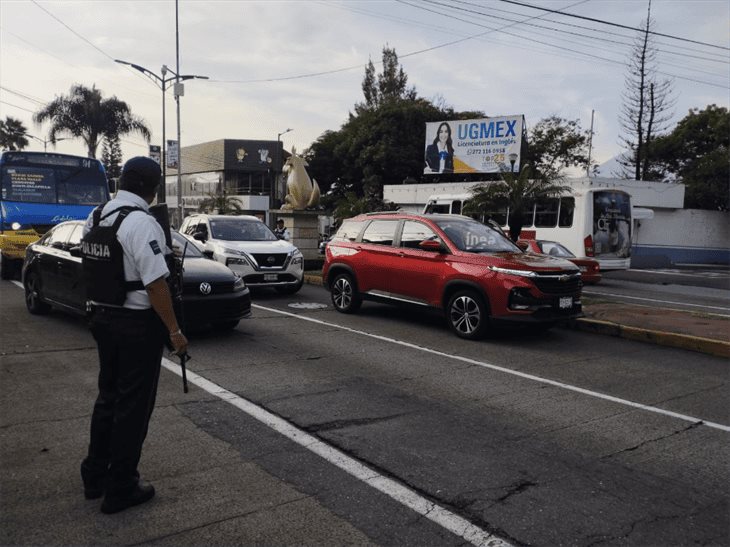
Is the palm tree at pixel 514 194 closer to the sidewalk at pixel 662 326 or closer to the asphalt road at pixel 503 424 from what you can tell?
the sidewalk at pixel 662 326

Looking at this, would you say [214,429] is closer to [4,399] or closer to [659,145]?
[4,399]

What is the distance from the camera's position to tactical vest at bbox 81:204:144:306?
3.43m

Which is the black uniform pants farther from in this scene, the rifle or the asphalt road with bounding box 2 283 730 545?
the asphalt road with bounding box 2 283 730 545

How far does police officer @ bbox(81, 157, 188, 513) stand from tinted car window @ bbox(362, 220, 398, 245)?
7.12 meters

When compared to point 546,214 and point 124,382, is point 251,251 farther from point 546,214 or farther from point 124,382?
point 546,214

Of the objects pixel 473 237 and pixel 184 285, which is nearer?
pixel 184 285

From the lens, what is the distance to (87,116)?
40594mm

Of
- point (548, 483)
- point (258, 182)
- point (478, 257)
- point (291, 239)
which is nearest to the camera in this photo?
point (548, 483)

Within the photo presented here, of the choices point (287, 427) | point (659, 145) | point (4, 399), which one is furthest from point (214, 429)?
point (659, 145)

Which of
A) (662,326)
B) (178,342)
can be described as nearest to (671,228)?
(662,326)

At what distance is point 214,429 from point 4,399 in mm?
2099

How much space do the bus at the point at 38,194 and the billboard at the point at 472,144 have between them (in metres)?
25.3

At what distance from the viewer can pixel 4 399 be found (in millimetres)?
5508

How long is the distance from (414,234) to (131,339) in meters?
7.06
